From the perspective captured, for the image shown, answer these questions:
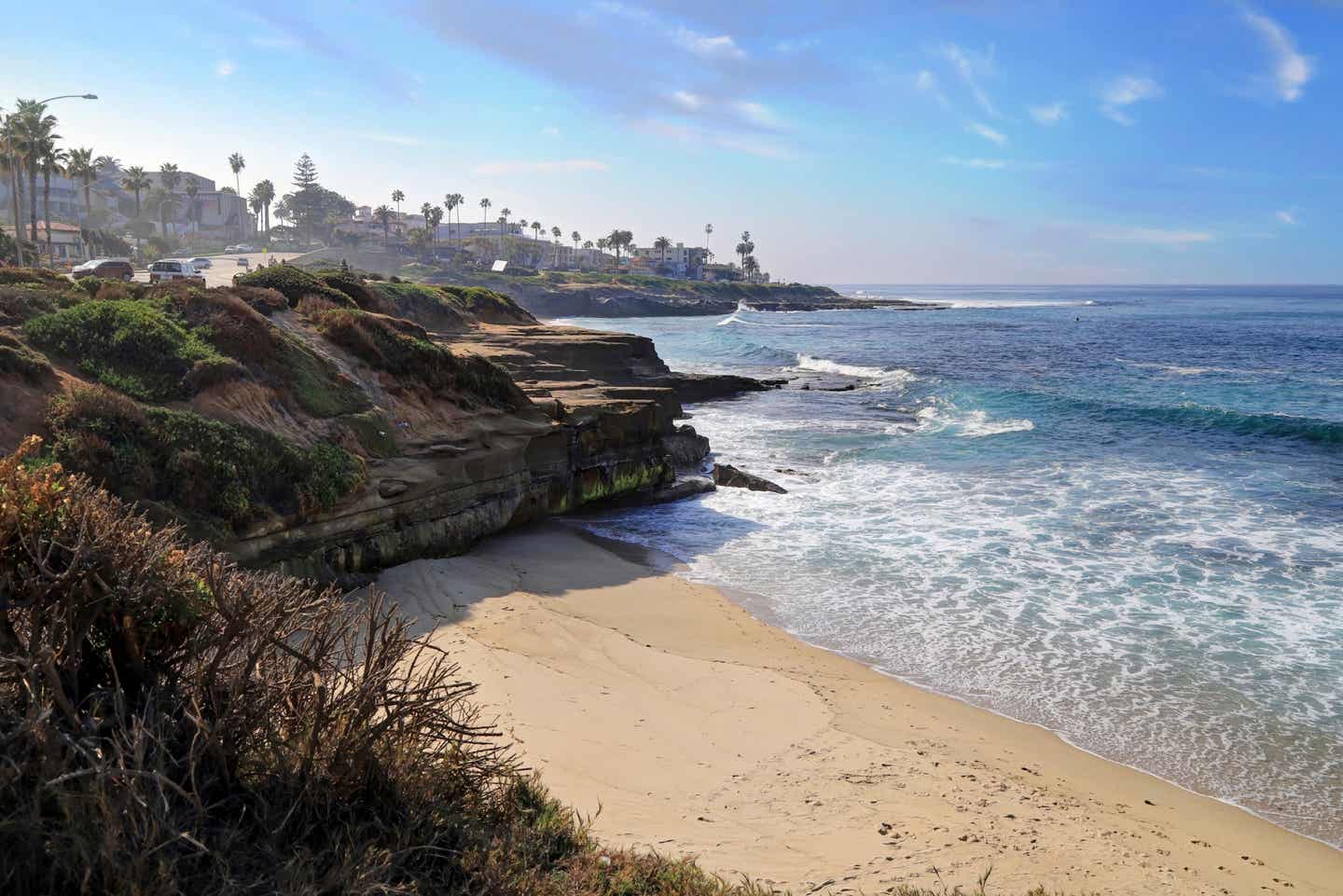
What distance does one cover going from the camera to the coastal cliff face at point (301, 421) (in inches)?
454

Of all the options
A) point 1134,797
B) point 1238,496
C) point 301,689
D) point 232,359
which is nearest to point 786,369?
point 1238,496

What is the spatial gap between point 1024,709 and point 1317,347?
69152 millimetres

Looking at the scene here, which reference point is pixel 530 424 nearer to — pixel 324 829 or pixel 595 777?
pixel 595 777

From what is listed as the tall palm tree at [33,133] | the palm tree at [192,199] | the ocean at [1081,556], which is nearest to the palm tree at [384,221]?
the palm tree at [192,199]

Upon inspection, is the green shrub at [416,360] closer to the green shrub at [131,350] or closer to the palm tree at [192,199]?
the green shrub at [131,350]

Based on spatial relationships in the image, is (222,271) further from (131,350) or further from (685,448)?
(131,350)

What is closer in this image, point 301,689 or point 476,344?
point 301,689

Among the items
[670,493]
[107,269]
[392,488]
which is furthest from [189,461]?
[107,269]

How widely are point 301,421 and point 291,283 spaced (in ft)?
24.1

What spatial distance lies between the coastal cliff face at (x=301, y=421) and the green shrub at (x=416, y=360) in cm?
4

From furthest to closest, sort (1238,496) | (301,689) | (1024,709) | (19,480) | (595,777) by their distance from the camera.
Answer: (1238,496) < (1024,709) < (595,777) < (301,689) < (19,480)

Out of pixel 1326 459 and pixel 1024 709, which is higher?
pixel 1326 459

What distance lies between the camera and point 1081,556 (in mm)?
16156

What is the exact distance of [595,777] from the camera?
7879mm
